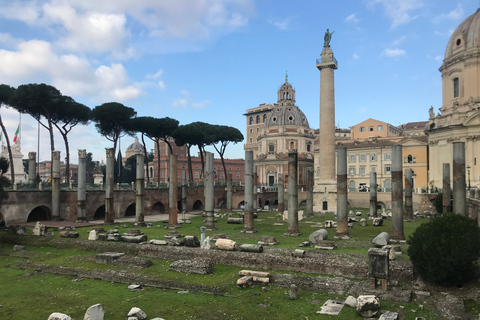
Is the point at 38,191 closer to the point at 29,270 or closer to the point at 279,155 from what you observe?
the point at 29,270

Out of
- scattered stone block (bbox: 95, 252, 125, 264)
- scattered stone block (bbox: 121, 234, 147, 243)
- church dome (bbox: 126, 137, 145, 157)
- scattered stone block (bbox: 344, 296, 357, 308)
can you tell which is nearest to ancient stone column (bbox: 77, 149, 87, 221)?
scattered stone block (bbox: 121, 234, 147, 243)

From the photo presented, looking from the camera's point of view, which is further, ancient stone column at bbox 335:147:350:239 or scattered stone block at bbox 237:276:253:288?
ancient stone column at bbox 335:147:350:239

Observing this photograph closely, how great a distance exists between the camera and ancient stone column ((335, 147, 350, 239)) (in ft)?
64.5

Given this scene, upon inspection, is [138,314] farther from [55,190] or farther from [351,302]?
[55,190]

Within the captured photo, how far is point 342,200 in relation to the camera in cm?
1994

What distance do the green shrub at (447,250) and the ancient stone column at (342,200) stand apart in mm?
7758

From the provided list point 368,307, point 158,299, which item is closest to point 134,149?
point 158,299

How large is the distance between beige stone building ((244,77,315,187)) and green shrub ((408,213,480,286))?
53.5 metres

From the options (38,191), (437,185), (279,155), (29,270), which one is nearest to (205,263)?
(29,270)

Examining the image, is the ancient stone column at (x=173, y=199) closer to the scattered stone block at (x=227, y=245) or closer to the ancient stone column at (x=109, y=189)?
the ancient stone column at (x=109, y=189)

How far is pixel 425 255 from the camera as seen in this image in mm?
11258

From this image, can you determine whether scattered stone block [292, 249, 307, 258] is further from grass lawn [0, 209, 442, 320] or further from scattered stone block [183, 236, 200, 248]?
scattered stone block [183, 236, 200, 248]

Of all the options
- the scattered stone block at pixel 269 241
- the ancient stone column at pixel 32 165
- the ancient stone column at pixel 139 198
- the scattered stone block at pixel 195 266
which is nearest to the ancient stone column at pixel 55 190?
the ancient stone column at pixel 32 165

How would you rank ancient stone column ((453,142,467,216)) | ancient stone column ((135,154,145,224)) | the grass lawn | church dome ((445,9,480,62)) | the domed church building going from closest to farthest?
the grass lawn, ancient stone column ((453,142,467,216)), ancient stone column ((135,154,145,224)), the domed church building, church dome ((445,9,480,62))
